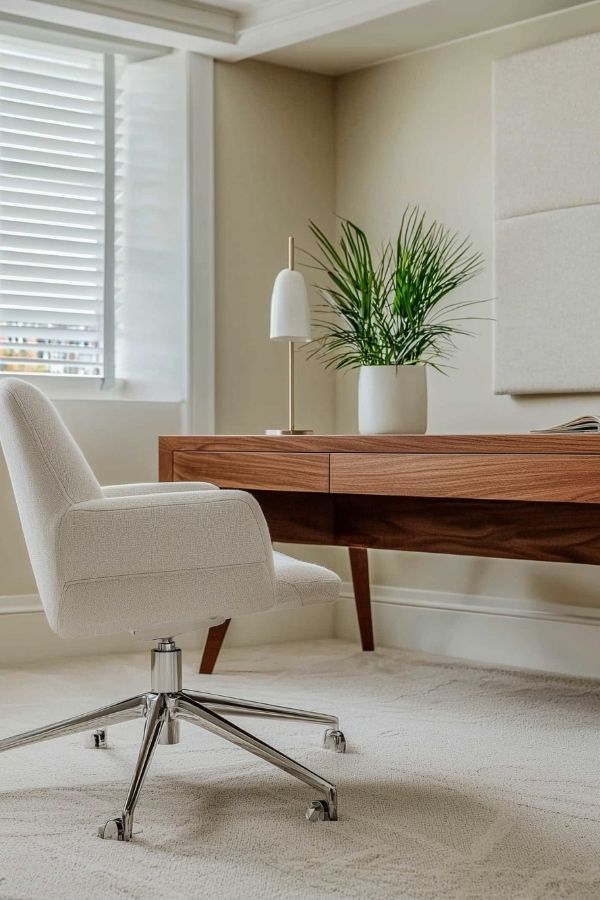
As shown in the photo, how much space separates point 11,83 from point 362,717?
84.7 inches

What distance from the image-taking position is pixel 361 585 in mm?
3453

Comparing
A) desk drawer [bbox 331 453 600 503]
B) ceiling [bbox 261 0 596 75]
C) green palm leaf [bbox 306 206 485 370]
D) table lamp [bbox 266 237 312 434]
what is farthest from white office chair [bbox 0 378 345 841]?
ceiling [bbox 261 0 596 75]

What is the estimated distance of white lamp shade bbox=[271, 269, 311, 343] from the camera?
3.02 meters

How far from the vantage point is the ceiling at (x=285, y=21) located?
10.4 feet

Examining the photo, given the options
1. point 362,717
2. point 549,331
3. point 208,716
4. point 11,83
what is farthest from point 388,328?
point 11,83

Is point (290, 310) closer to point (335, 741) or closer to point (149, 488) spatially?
point (149, 488)

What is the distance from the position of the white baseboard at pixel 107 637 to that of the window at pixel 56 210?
738mm

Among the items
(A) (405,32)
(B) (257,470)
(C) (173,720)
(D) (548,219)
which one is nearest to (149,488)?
(B) (257,470)

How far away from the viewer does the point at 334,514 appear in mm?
3150

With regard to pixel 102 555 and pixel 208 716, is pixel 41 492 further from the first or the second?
pixel 208 716

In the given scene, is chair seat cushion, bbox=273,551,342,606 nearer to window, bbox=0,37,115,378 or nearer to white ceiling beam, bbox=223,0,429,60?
window, bbox=0,37,115,378

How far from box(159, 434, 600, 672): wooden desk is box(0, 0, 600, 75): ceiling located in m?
1.28


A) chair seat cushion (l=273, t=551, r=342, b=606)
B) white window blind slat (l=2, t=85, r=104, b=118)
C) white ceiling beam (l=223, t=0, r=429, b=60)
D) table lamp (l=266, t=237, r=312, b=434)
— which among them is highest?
white ceiling beam (l=223, t=0, r=429, b=60)

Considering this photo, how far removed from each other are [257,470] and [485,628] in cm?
102
